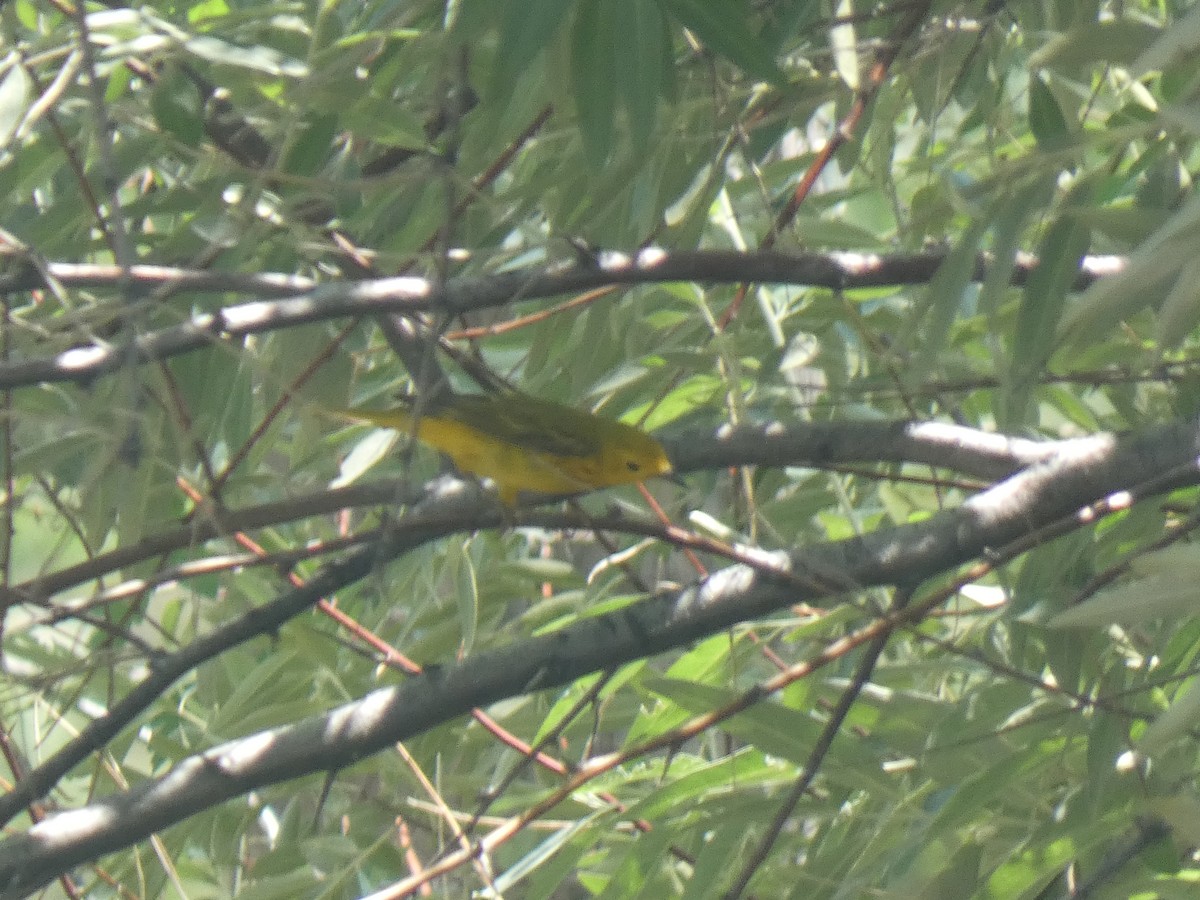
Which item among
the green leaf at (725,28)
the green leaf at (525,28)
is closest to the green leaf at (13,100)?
the green leaf at (525,28)

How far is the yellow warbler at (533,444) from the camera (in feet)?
7.70

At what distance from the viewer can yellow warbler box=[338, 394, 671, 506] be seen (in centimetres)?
235

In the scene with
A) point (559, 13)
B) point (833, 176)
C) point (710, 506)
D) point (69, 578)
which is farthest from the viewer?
point (833, 176)

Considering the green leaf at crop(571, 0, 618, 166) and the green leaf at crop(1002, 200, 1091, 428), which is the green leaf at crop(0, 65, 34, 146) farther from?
the green leaf at crop(1002, 200, 1091, 428)

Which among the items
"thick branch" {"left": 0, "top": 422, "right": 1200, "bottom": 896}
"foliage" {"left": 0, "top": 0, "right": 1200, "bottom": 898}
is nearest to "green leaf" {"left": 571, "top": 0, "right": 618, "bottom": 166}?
"foliage" {"left": 0, "top": 0, "right": 1200, "bottom": 898}

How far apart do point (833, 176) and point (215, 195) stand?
2919 mm

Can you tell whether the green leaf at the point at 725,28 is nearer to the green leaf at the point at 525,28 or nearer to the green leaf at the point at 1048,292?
the green leaf at the point at 525,28

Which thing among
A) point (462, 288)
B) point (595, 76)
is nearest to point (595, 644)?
point (462, 288)

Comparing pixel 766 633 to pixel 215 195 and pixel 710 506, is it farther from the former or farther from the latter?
pixel 710 506

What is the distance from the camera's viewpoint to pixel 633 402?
2.36 metres

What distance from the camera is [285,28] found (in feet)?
6.02

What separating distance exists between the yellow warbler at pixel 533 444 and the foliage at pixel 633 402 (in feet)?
0.22

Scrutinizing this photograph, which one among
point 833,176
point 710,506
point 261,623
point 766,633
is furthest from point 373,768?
point 833,176

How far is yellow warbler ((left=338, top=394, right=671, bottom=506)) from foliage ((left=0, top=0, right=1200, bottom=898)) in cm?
7
